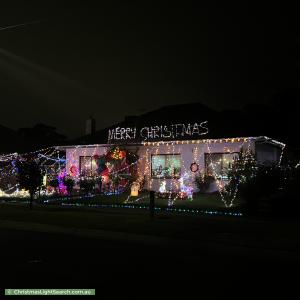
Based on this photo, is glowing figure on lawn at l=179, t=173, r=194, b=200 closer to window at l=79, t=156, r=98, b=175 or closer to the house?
the house

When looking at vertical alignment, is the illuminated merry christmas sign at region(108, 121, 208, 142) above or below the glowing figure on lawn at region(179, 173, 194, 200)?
above

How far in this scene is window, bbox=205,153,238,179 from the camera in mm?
24375

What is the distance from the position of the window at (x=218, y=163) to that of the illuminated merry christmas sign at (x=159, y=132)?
1303mm

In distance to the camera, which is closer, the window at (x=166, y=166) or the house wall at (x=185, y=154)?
the house wall at (x=185, y=154)

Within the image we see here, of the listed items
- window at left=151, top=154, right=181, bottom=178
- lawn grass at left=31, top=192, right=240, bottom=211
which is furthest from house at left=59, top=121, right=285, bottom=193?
lawn grass at left=31, top=192, right=240, bottom=211

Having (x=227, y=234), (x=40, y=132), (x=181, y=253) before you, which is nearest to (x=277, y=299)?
(x=181, y=253)

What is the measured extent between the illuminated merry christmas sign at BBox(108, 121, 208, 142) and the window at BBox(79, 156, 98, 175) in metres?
1.90

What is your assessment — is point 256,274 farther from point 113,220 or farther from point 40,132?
point 40,132

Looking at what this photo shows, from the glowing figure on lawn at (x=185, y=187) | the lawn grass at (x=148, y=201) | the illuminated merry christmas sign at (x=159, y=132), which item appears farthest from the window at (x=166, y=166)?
the lawn grass at (x=148, y=201)

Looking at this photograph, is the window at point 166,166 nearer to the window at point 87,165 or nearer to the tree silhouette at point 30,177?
the window at point 87,165

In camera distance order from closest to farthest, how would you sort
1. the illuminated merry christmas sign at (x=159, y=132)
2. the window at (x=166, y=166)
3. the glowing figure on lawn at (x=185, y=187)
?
the glowing figure on lawn at (x=185, y=187)
the illuminated merry christmas sign at (x=159, y=132)
the window at (x=166, y=166)

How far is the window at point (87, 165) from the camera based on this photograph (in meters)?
28.3

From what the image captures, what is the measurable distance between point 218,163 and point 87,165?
8.24m

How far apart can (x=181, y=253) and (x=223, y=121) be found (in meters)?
15.6
